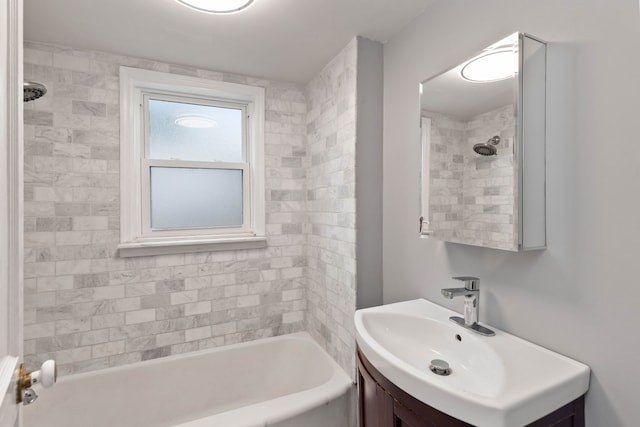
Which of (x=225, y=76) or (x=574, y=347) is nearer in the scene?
(x=574, y=347)

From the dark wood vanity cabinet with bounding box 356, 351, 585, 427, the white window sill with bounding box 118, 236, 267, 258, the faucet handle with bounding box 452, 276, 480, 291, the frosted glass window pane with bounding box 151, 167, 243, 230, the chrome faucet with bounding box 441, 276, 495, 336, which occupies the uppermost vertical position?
the frosted glass window pane with bounding box 151, 167, 243, 230

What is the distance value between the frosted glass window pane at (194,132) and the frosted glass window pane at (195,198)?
12 cm

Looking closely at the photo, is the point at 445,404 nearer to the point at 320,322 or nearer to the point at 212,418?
the point at 212,418

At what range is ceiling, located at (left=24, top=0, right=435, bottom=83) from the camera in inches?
61.5

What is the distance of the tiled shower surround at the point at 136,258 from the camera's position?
1889 mm

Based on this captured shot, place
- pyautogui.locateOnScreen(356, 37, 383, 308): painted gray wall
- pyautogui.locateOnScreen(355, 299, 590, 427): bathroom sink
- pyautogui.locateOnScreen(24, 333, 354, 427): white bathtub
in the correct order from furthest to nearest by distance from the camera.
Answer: pyautogui.locateOnScreen(356, 37, 383, 308): painted gray wall, pyautogui.locateOnScreen(24, 333, 354, 427): white bathtub, pyautogui.locateOnScreen(355, 299, 590, 427): bathroom sink

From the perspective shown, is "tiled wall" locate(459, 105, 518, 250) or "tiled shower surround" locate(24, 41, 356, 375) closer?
"tiled wall" locate(459, 105, 518, 250)

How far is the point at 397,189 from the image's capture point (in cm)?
181

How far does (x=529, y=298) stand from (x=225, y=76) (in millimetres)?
2277

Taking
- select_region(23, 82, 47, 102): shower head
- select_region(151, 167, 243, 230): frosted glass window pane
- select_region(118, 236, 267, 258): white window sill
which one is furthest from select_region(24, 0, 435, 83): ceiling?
select_region(118, 236, 267, 258): white window sill

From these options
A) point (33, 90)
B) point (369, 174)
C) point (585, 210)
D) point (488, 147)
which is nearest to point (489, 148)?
point (488, 147)

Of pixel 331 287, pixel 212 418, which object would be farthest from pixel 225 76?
pixel 212 418

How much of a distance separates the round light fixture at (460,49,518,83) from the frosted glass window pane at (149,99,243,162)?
1.76 m

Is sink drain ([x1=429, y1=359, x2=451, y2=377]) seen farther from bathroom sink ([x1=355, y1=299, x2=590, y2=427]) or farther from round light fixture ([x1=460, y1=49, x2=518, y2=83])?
round light fixture ([x1=460, y1=49, x2=518, y2=83])
